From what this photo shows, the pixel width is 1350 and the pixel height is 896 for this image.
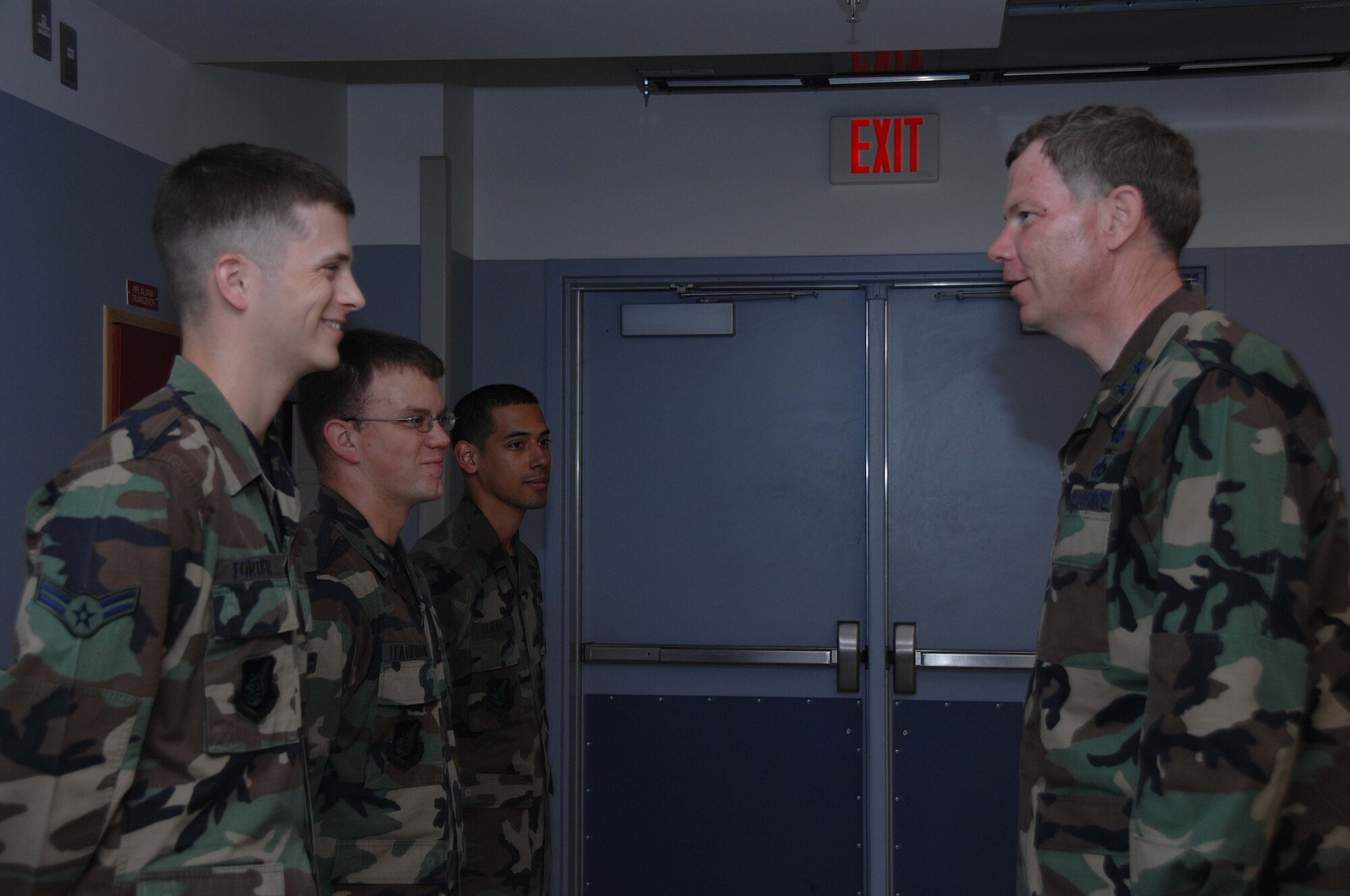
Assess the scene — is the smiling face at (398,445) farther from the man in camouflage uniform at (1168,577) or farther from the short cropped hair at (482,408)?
the man in camouflage uniform at (1168,577)

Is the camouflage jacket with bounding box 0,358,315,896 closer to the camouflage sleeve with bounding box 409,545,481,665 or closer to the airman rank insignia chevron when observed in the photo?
the airman rank insignia chevron

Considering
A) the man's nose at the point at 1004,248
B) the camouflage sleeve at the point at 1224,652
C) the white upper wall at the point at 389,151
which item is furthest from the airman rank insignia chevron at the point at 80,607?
the white upper wall at the point at 389,151

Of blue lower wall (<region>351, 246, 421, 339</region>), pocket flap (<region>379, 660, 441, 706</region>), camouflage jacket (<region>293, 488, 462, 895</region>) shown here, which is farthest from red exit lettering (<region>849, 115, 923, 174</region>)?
pocket flap (<region>379, 660, 441, 706</region>)

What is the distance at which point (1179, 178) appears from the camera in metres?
1.62

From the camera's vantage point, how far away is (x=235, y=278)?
1455mm

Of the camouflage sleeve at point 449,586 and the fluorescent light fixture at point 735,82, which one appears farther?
the fluorescent light fixture at point 735,82

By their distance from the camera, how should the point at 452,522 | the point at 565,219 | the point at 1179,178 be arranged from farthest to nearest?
the point at 565,219 → the point at 452,522 → the point at 1179,178

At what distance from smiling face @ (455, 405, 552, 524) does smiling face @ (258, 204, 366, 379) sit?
1.47 metres

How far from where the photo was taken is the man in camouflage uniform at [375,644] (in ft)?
6.23

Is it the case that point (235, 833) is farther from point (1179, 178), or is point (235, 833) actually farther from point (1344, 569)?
point (1179, 178)

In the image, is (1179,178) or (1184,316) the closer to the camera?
(1184,316)

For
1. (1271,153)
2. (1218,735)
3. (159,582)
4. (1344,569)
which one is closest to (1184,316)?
(1344,569)

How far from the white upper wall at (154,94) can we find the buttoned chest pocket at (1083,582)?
6.97 feet

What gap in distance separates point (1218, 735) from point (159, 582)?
1201mm
